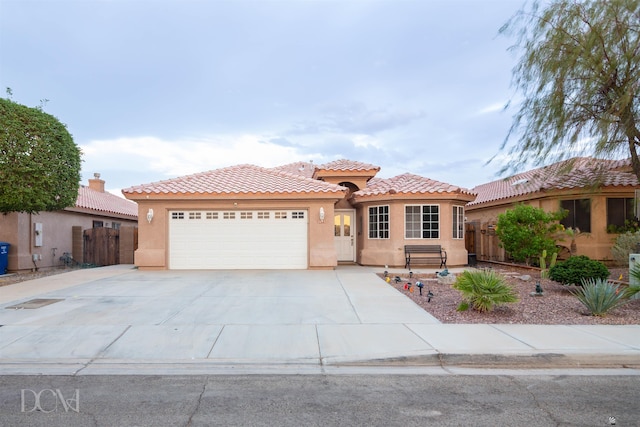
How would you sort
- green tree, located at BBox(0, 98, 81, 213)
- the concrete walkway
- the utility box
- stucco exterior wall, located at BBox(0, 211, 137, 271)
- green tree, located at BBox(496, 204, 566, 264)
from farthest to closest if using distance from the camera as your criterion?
the utility box
stucco exterior wall, located at BBox(0, 211, 137, 271)
green tree, located at BBox(496, 204, 566, 264)
green tree, located at BBox(0, 98, 81, 213)
the concrete walkway

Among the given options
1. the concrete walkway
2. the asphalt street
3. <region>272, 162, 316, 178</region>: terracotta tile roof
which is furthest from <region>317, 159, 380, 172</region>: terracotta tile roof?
the asphalt street

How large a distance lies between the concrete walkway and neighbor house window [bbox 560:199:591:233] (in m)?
10.7

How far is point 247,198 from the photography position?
51.4 ft

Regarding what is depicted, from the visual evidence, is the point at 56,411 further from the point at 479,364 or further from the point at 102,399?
the point at 479,364

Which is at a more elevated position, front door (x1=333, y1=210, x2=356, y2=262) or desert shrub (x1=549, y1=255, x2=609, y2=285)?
front door (x1=333, y1=210, x2=356, y2=262)

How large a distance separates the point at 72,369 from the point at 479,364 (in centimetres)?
526

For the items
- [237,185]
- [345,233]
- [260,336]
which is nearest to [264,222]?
[237,185]

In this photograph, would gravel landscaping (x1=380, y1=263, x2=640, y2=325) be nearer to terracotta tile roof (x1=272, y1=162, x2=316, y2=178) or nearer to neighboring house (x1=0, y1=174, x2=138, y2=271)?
neighboring house (x1=0, y1=174, x2=138, y2=271)

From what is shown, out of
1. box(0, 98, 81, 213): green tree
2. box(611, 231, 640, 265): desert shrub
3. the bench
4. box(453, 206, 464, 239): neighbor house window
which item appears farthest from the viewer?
box(453, 206, 464, 239): neighbor house window

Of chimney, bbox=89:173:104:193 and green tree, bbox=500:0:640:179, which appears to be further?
chimney, bbox=89:173:104:193

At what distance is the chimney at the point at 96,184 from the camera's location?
27.4 m

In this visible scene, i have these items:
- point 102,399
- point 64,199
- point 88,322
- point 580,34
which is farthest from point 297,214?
point 102,399

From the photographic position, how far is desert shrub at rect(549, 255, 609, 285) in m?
9.83

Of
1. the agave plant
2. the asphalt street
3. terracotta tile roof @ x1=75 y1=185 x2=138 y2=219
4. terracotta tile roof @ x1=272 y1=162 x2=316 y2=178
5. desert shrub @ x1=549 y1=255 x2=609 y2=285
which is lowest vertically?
the asphalt street
